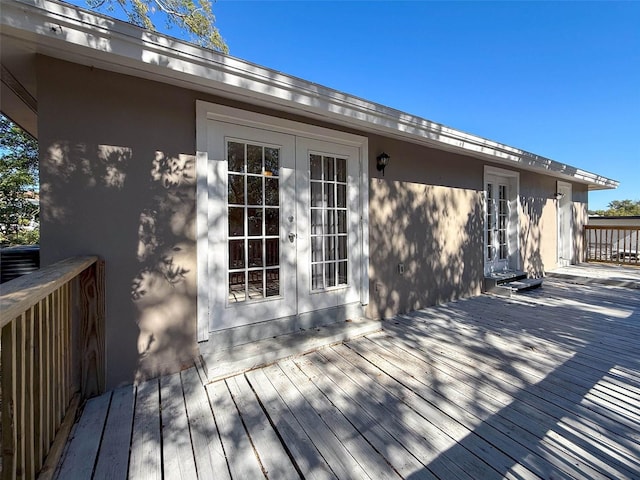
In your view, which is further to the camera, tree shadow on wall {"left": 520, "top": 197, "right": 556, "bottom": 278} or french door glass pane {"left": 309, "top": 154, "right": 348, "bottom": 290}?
tree shadow on wall {"left": 520, "top": 197, "right": 556, "bottom": 278}

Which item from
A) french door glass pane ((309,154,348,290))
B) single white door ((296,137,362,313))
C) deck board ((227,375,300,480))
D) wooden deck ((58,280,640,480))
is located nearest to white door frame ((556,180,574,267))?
wooden deck ((58,280,640,480))

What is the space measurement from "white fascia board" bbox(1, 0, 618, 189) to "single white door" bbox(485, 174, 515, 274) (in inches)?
112

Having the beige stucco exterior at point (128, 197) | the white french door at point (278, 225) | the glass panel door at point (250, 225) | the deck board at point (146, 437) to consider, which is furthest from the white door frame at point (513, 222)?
the deck board at point (146, 437)

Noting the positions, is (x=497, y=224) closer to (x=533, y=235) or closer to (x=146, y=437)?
(x=533, y=235)

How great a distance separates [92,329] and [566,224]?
32.7ft

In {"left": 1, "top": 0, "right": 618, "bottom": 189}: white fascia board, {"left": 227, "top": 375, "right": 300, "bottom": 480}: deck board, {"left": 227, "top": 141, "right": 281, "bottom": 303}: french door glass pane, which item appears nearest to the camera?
{"left": 227, "top": 375, "right": 300, "bottom": 480}: deck board

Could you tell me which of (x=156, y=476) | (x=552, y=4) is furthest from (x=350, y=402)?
(x=552, y=4)

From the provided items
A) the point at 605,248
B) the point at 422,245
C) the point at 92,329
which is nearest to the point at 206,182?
the point at 92,329

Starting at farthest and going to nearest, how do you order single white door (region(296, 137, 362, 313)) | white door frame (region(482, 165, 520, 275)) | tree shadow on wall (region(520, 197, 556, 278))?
tree shadow on wall (region(520, 197, 556, 278)) < white door frame (region(482, 165, 520, 275)) < single white door (region(296, 137, 362, 313))

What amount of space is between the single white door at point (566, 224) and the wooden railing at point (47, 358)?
9.57 m

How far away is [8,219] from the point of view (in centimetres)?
888

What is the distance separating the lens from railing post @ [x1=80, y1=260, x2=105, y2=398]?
1982 mm

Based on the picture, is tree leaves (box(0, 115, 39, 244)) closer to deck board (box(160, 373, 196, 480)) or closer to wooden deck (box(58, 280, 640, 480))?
deck board (box(160, 373, 196, 480))

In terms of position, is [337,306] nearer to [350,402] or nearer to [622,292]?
[350,402]
